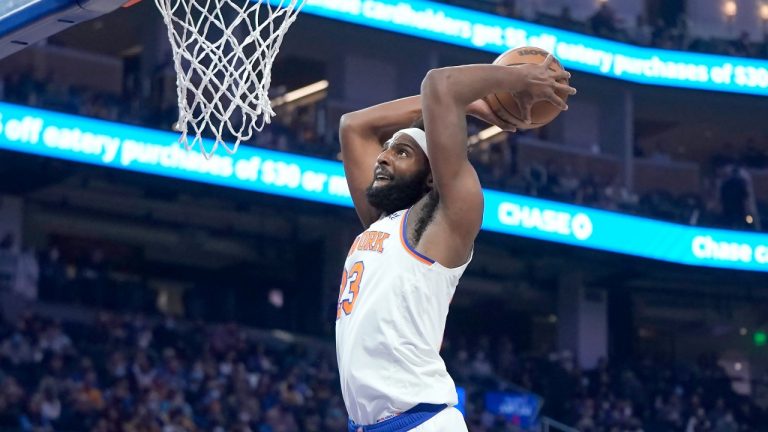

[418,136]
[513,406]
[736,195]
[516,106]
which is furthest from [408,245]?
[736,195]

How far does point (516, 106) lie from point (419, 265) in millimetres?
600

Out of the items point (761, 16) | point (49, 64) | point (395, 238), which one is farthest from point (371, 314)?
point (761, 16)

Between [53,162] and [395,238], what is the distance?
11.4 m

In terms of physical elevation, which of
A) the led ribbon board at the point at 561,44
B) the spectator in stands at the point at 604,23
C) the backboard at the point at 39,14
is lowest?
the backboard at the point at 39,14

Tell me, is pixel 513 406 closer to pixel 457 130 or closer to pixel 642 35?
pixel 642 35

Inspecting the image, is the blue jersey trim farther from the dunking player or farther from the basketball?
the basketball

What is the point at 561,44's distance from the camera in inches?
735

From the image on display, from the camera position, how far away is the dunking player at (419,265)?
3170 mm

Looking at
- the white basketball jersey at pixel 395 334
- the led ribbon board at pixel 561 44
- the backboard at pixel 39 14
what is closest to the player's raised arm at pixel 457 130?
the white basketball jersey at pixel 395 334

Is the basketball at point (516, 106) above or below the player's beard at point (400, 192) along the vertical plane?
above

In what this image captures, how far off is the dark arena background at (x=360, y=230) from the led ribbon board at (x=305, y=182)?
0.11ft

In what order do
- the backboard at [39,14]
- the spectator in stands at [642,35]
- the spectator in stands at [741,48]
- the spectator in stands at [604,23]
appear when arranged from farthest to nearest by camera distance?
the spectator in stands at [741,48], the spectator in stands at [642,35], the spectator in stands at [604,23], the backboard at [39,14]

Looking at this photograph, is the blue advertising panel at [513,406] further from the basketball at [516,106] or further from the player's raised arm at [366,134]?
the basketball at [516,106]

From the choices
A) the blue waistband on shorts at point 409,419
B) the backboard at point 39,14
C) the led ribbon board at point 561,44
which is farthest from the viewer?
the led ribbon board at point 561,44
